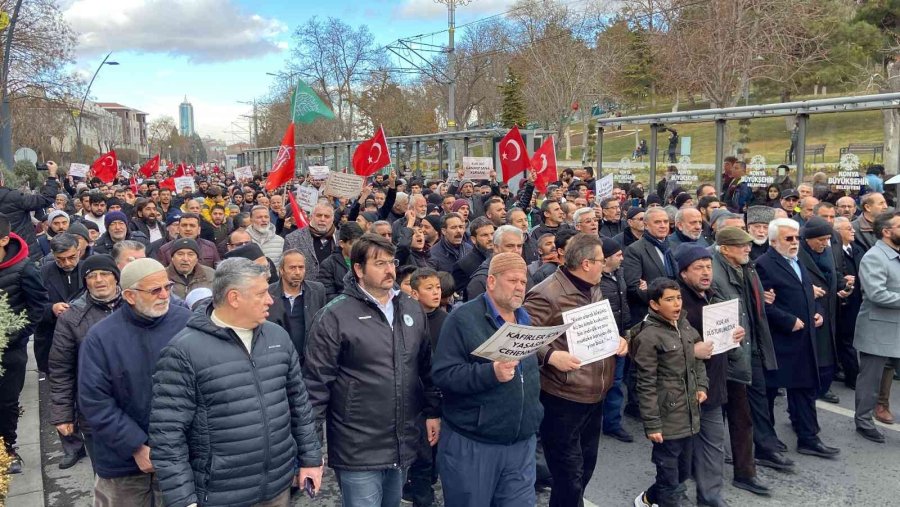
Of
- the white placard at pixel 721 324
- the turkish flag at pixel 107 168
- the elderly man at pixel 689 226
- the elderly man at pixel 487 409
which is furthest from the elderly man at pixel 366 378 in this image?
the turkish flag at pixel 107 168

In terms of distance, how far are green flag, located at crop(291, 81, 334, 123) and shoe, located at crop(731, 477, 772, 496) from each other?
11486 millimetres

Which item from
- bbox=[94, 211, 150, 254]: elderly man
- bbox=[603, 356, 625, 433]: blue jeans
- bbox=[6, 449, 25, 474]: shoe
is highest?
bbox=[94, 211, 150, 254]: elderly man

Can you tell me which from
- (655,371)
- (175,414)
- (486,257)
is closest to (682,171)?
(486,257)

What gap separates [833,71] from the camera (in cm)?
3247

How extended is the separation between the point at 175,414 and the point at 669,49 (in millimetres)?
21923

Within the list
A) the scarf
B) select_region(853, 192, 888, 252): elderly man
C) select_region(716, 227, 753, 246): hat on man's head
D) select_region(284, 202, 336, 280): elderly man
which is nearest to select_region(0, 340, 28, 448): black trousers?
select_region(284, 202, 336, 280): elderly man

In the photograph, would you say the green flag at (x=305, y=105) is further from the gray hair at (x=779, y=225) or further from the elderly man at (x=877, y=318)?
the elderly man at (x=877, y=318)

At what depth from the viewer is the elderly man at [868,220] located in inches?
297

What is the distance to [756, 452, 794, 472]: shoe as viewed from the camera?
5.57 meters

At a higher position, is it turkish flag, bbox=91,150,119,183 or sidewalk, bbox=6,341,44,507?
turkish flag, bbox=91,150,119,183

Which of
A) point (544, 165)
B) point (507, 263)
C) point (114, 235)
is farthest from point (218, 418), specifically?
point (544, 165)

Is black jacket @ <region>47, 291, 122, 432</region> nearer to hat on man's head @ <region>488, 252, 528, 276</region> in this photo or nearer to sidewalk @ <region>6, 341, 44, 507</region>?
sidewalk @ <region>6, 341, 44, 507</region>

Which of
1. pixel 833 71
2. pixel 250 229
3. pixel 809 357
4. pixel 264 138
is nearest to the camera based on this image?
pixel 809 357

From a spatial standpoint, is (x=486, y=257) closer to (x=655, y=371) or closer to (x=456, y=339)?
(x=655, y=371)
